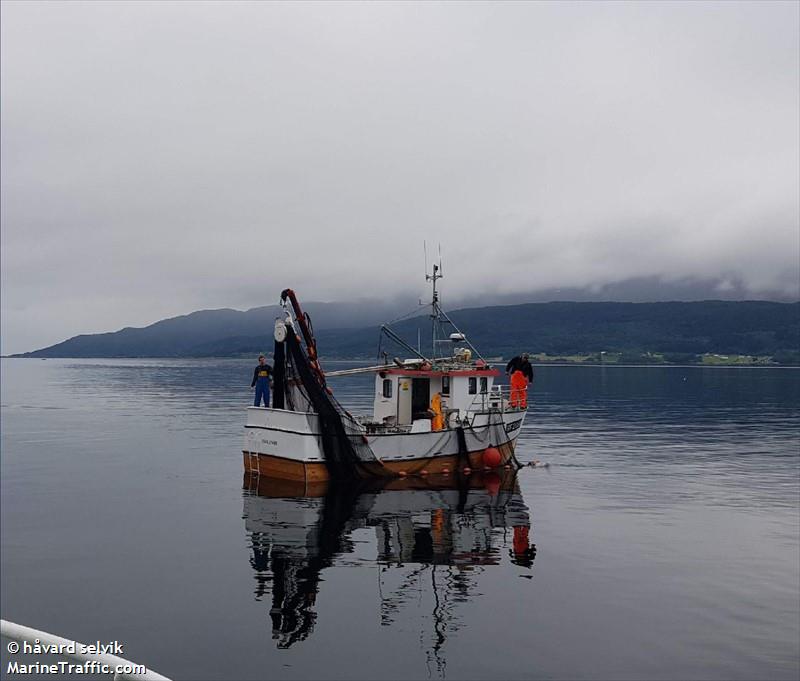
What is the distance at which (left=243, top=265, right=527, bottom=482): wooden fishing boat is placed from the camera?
32.5 m

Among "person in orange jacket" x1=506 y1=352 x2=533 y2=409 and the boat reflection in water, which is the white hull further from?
"person in orange jacket" x1=506 y1=352 x2=533 y2=409

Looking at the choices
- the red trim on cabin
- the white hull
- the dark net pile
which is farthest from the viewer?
the red trim on cabin

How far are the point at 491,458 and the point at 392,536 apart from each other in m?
12.2

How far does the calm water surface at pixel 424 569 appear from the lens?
1535 centimetres

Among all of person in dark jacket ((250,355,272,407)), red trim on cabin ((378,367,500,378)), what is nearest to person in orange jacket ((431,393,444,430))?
red trim on cabin ((378,367,500,378))

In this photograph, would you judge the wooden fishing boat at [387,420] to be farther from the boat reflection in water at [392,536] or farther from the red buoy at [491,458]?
the boat reflection in water at [392,536]

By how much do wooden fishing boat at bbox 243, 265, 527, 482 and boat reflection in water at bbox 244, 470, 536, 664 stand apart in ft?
2.97

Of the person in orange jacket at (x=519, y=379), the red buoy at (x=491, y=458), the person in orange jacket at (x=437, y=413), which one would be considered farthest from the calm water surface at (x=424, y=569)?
the person in orange jacket at (x=519, y=379)

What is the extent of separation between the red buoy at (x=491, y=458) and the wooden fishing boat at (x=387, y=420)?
0.16ft

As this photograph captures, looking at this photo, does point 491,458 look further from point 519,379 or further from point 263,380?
point 263,380

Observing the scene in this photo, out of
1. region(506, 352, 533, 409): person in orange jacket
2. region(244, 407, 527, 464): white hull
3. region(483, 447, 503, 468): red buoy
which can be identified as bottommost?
region(483, 447, 503, 468): red buoy

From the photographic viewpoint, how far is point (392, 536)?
84.1 ft

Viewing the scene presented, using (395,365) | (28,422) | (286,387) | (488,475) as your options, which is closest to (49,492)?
(286,387)

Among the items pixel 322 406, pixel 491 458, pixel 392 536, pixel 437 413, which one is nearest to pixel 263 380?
pixel 322 406
